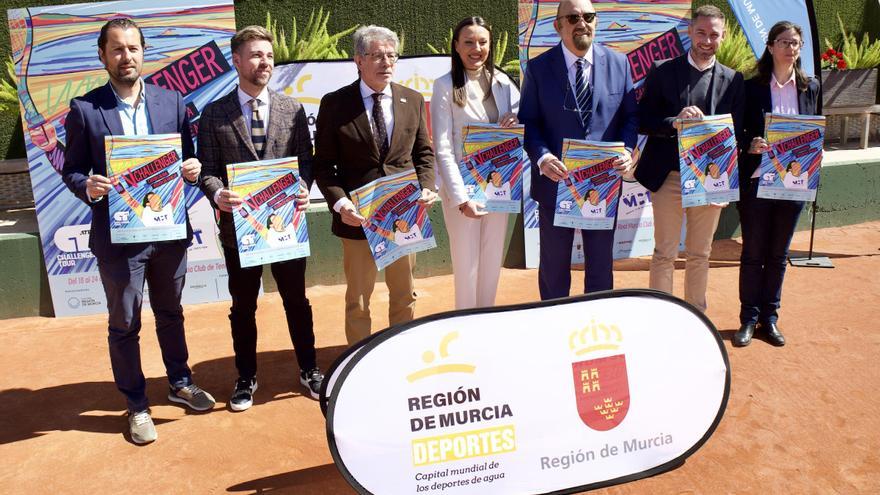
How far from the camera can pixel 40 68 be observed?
608cm

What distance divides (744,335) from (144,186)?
13.4ft

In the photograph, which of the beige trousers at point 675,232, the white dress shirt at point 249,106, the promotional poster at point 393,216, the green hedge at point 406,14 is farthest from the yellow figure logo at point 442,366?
the green hedge at point 406,14

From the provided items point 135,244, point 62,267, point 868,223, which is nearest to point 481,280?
point 135,244

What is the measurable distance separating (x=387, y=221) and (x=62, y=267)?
3583 millimetres

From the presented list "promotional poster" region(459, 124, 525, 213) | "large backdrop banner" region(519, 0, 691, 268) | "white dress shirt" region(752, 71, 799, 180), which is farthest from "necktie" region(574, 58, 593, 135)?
"large backdrop banner" region(519, 0, 691, 268)

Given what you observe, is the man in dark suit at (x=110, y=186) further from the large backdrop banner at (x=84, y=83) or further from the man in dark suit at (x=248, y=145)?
the large backdrop banner at (x=84, y=83)

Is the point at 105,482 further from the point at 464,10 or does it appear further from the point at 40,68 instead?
the point at 464,10

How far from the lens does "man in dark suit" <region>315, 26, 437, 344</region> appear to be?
4164 mm

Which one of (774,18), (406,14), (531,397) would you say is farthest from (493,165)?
(406,14)

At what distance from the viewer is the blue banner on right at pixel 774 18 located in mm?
6652

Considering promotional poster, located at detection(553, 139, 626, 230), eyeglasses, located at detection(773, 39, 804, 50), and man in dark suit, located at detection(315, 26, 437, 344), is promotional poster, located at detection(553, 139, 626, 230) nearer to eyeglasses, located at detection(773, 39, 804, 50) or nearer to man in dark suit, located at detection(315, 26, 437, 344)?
man in dark suit, located at detection(315, 26, 437, 344)

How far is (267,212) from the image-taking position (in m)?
4.05

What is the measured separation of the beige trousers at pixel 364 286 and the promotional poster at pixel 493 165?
0.62m

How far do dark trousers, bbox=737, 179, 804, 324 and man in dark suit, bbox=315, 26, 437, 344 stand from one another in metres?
2.33
